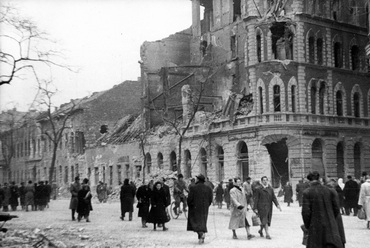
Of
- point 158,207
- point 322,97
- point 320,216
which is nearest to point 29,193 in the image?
point 158,207

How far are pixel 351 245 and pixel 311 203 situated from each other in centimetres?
425

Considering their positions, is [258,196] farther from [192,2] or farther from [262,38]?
[192,2]

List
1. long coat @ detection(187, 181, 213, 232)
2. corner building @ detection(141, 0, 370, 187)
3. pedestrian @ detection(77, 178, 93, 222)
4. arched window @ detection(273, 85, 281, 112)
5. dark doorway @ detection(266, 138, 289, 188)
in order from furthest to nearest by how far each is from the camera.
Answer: arched window @ detection(273, 85, 281, 112) < dark doorway @ detection(266, 138, 289, 188) < corner building @ detection(141, 0, 370, 187) < pedestrian @ detection(77, 178, 93, 222) < long coat @ detection(187, 181, 213, 232)

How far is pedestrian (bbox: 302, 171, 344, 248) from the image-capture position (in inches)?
371

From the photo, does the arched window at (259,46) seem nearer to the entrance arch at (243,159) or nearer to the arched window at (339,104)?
the entrance arch at (243,159)

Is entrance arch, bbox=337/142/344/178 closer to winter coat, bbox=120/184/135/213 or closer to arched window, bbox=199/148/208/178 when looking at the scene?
arched window, bbox=199/148/208/178

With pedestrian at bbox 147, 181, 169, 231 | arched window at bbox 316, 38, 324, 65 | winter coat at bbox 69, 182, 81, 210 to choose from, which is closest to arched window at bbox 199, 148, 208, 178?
arched window at bbox 316, 38, 324, 65

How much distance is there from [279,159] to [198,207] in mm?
24201

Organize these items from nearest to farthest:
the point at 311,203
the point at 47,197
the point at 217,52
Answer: the point at 311,203 → the point at 47,197 → the point at 217,52

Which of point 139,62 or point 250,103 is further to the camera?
point 139,62

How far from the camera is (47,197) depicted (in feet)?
101

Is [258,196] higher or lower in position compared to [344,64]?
lower

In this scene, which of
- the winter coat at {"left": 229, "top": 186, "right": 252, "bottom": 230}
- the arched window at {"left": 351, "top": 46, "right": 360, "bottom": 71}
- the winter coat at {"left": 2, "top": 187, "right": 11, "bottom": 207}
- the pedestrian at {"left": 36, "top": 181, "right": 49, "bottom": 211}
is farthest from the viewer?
the arched window at {"left": 351, "top": 46, "right": 360, "bottom": 71}

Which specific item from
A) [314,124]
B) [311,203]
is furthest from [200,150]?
[311,203]
